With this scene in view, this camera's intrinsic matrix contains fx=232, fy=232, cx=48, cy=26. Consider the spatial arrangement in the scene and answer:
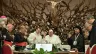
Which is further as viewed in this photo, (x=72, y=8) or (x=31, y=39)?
(x=72, y=8)

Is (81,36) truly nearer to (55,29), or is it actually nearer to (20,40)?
(20,40)

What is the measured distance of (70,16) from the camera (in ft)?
33.6

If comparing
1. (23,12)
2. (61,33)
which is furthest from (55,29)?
(23,12)

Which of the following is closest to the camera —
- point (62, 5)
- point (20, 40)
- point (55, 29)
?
point (20, 40)

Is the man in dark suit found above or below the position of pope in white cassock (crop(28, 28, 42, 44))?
below

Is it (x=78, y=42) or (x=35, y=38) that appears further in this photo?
(x=35, y=38)

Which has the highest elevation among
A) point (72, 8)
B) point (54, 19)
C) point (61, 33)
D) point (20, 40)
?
point (72, 8)

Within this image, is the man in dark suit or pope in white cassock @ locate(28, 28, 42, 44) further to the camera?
pope in white cassock @ locate(28, 28, 42, 44)

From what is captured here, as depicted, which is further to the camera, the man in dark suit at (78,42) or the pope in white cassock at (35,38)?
the pope in white cassock at (35,38)

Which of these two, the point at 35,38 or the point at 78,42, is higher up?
the point at 35,38

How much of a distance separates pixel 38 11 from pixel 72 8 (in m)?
1.58

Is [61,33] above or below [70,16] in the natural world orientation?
below

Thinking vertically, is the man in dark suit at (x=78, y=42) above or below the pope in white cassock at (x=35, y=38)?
below

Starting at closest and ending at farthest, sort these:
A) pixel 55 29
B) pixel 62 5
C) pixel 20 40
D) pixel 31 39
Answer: pixel 20 40 → pixel 31 39 → pixel 55 29 → pixel 62 5
